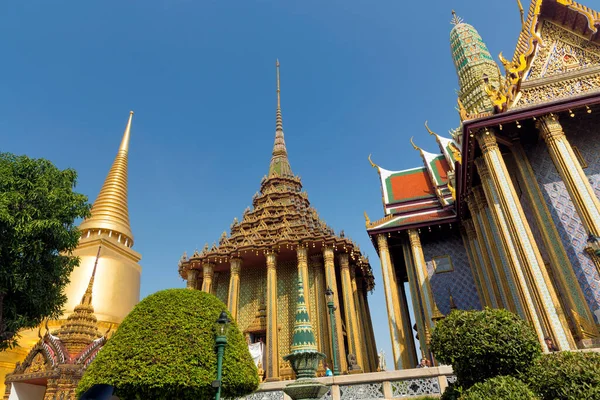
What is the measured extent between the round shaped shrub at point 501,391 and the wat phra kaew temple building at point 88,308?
11.5m

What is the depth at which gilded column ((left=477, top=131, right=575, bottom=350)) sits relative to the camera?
8.85m

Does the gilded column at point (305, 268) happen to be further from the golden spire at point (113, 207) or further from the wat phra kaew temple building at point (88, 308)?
the golden spire at point (113, 207)

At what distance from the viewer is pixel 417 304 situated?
56.2ft

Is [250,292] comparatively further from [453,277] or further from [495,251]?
[495,251]

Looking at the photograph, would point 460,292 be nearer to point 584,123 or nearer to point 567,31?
→ point 584,123

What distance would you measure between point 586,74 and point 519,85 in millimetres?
1874

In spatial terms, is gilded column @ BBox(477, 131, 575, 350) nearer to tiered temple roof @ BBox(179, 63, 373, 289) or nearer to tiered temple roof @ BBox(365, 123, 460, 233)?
tiered temple roof @ BBox(365, 123, 460, 233)

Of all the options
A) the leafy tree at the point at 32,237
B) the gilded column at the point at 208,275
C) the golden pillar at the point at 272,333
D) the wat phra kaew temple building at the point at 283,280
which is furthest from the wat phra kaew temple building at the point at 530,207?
the leafy tree at the point at 32,237

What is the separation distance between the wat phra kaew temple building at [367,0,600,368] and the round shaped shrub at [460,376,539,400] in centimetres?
449

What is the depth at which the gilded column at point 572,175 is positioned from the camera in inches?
364

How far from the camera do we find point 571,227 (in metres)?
10.4

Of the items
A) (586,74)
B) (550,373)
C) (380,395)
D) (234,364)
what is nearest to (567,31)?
(586,74)

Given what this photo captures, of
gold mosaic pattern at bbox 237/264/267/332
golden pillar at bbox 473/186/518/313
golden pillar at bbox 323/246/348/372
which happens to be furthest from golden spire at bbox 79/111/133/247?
golden pillar at bbox 473/186/518/313

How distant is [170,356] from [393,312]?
38.5 ft
